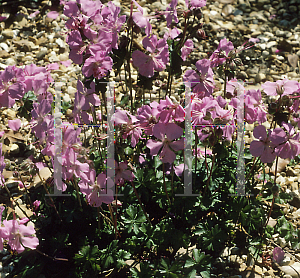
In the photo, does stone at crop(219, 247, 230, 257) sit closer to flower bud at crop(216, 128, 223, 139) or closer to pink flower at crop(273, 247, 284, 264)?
pink flower at crop(273, 247, 284, 264)

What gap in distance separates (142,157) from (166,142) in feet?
2.81

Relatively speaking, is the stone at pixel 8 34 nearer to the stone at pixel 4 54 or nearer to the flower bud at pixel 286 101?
the stone at pixel 4 54

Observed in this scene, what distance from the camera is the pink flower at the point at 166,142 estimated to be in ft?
5.20

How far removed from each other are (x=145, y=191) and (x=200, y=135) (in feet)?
1.95

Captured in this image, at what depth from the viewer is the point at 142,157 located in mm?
2541

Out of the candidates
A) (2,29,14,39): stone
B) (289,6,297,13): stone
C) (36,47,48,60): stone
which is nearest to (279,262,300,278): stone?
(36,47,48,60): stone

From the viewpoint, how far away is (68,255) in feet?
7.30

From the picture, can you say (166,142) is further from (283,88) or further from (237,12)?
(237,12)

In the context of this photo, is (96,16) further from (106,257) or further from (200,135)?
(106,257)

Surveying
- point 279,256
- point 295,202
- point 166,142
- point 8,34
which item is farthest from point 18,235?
point 8,34

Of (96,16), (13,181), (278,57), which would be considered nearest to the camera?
(96,16)

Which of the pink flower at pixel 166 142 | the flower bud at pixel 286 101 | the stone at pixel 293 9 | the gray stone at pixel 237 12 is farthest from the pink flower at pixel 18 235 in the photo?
the stone at pixel 293 9

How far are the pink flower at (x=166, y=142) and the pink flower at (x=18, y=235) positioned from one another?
732 millimetres

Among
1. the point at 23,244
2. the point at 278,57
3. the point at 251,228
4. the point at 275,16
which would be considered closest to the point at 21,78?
the point at 23,244
